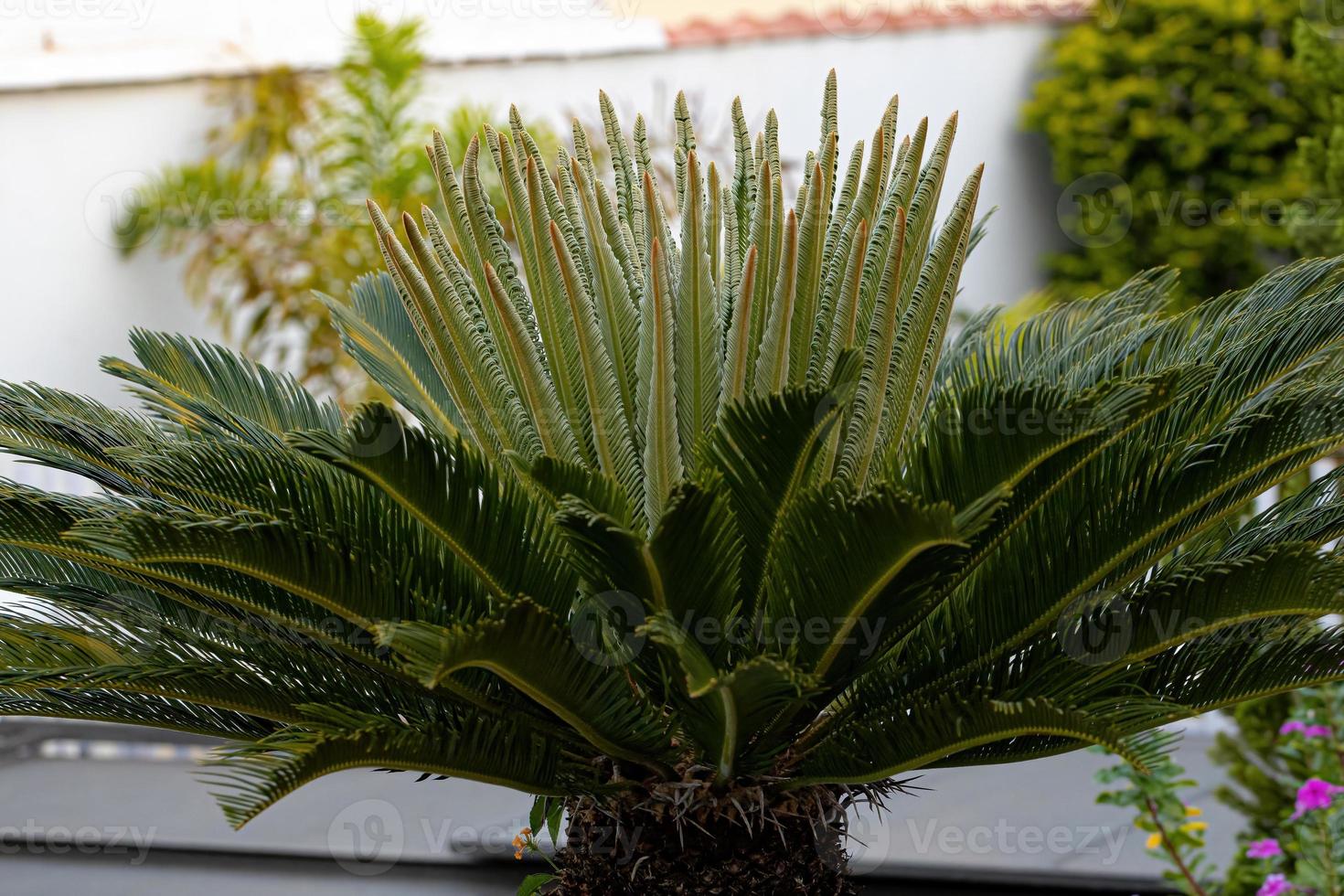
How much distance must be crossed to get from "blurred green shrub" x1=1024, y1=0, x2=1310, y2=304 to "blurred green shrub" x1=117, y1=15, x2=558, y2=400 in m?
3.79

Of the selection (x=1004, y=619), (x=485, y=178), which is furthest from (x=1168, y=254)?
(x=1004, y=619)

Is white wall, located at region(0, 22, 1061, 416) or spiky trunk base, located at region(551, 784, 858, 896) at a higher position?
white wall, located at region(0, 22, 1061, 416)

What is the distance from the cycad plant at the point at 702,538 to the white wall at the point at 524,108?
184 inches

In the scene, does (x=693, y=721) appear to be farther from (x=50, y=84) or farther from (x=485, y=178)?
(x=50, y=84)

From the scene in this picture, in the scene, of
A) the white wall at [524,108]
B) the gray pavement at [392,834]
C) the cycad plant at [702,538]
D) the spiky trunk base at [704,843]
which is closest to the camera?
the cycad plant at [702,538]

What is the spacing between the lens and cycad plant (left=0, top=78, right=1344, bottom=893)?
5.11 feet

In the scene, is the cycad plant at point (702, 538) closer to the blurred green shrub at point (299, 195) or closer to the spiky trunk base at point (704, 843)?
the spiky trunk base at point (704, 843)

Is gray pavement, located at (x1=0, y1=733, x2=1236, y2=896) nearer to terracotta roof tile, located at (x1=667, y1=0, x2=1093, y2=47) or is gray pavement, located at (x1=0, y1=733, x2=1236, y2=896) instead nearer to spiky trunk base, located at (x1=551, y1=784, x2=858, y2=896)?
spiky trunk base, located at (x1=551, y1=784, x2=858, y2=896)

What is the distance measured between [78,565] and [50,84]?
4992mm

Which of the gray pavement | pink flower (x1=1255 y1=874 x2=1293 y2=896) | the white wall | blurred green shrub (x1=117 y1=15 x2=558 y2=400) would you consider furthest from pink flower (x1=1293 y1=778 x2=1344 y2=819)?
the white wall

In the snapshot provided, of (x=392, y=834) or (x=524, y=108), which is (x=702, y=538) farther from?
(x=524, y=108)

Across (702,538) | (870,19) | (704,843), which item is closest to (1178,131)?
(870,19)

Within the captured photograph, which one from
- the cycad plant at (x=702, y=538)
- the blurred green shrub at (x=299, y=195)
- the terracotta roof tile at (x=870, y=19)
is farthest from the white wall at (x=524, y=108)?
the cycad plant at (x=702, y=538)

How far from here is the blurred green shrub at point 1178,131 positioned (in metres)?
7.98
